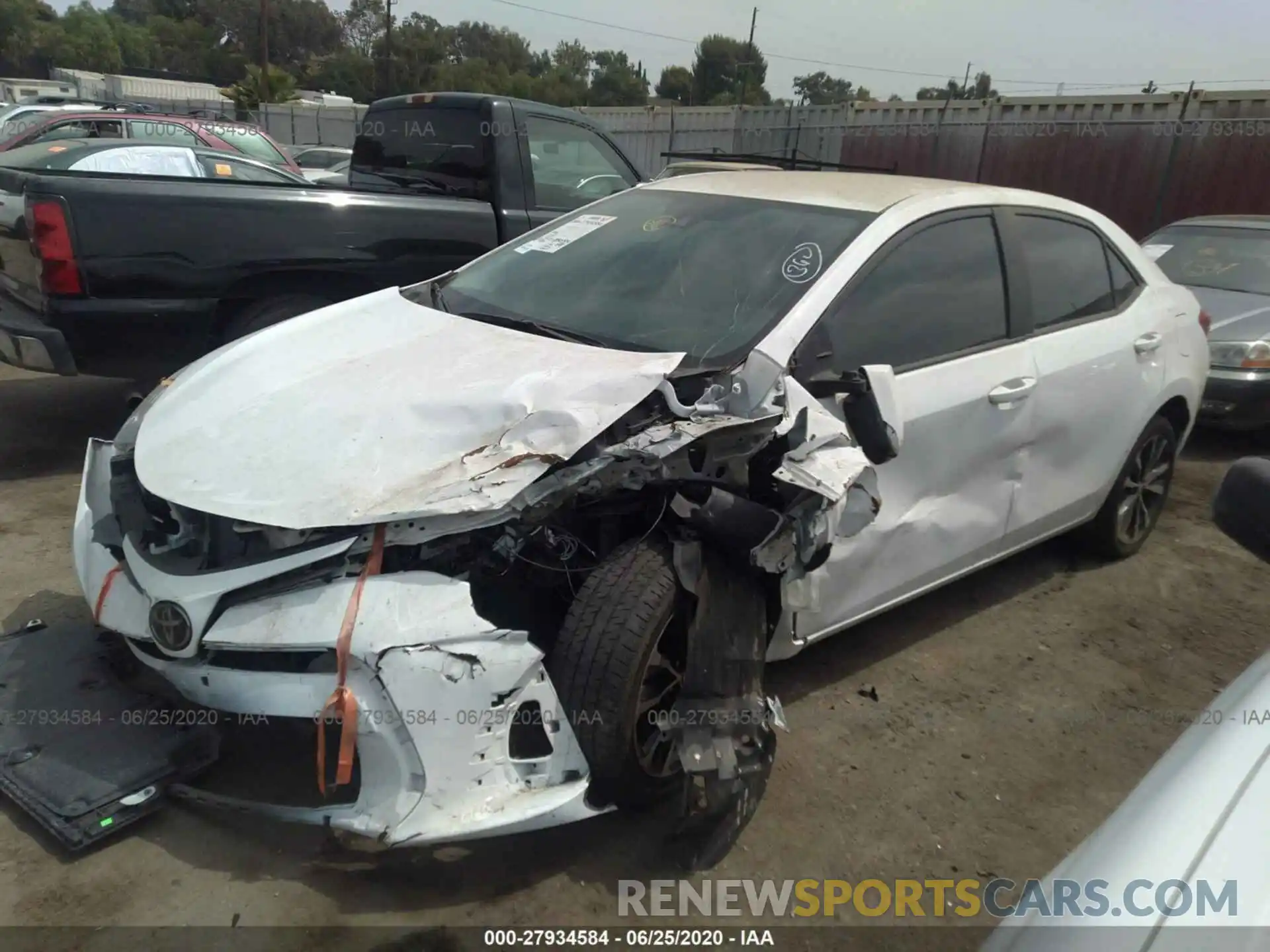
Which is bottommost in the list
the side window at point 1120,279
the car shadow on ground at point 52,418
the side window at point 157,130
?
the car shadow on ground at point 52,418

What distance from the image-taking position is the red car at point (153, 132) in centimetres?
916

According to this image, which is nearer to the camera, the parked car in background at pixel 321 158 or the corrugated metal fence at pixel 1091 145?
the corrugated metal fence at pixel 1091 145

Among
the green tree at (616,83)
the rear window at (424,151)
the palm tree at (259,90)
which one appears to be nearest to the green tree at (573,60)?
the green tree at (616,83)

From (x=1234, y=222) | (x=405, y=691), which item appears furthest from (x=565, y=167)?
(x=1234, y=222)

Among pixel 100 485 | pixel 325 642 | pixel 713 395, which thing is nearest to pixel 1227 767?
pixel 713 395

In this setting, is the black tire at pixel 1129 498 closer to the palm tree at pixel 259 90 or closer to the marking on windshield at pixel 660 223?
the marking on windshield at pixel 660 223

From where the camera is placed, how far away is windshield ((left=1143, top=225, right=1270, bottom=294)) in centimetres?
703

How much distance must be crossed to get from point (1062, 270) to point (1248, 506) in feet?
7.69

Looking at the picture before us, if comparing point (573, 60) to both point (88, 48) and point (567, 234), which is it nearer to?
point (88, 48)

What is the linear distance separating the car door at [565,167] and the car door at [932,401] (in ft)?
9.46

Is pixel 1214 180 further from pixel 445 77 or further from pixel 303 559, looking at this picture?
pixel 445 77

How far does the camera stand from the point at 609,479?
2402 millimetres

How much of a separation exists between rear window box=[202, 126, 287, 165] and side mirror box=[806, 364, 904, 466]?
815 centimetres

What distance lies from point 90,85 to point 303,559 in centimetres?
4920
